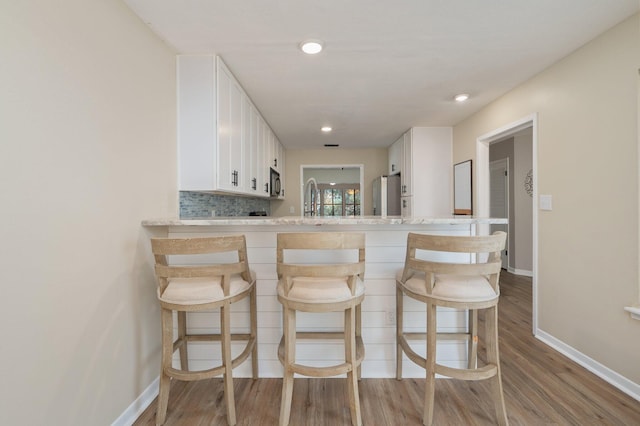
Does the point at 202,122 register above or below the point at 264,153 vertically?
below

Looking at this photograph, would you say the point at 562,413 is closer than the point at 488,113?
Yes

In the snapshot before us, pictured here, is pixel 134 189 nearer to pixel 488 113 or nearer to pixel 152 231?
pixel 152 231

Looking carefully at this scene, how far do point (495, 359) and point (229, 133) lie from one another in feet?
7.94

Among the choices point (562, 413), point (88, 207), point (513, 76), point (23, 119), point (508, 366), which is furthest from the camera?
point (513, 76)

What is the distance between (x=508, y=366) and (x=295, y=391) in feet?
5.02

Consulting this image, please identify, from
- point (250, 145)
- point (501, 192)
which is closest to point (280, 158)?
point (250, 145)

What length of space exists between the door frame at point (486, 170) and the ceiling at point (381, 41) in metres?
0.38

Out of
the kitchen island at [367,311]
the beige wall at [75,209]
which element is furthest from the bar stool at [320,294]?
the beige wall at [75,209]

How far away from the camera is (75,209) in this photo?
1.19 meters

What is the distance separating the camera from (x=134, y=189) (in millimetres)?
1564

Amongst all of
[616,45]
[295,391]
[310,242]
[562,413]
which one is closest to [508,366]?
[562,413]

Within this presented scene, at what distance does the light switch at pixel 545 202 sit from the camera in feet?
7.47

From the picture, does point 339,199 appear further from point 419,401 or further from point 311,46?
point 419,401

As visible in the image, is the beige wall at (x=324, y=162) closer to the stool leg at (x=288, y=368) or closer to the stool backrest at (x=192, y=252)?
the stool backrest at (x=192, y=252)
